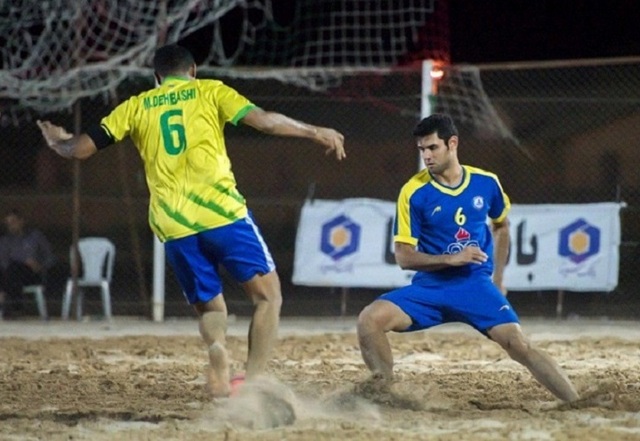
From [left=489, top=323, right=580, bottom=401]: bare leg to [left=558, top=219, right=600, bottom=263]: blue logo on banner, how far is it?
7760mm

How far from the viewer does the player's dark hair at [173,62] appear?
7309 millimetres

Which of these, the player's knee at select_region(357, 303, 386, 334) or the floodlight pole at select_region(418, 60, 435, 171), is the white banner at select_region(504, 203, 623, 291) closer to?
the floodlight pole at select_region(418, 60, 435, 171)

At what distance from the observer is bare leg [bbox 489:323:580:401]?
731cm

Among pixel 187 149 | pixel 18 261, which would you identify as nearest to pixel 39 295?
pixel 18 261

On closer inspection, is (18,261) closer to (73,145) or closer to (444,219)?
(73,145)

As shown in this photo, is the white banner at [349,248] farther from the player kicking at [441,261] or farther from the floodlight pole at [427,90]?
the player kicking at [441,261]

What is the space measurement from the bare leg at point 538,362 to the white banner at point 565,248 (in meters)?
7.73

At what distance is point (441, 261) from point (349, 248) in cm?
793

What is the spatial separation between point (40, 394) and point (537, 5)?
58.6 ft

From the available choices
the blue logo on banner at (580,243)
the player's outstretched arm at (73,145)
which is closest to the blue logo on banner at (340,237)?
the blue logo on banner at (580,243)

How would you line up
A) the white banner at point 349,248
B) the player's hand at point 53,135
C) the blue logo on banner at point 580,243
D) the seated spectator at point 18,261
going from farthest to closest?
the seated spectator at point 18,261 → the white banner at point 349,248 → the blue logo on banner at point 580,243 → the player's hand at point 53,135

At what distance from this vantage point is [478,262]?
7367mm

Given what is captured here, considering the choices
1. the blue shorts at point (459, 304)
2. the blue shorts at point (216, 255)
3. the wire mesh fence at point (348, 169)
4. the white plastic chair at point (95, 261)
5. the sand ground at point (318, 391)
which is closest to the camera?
the sand ground at point (318, 391)

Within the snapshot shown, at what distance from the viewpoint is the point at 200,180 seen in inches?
279
